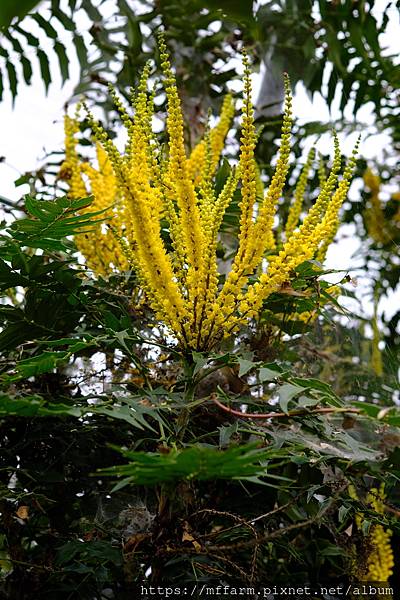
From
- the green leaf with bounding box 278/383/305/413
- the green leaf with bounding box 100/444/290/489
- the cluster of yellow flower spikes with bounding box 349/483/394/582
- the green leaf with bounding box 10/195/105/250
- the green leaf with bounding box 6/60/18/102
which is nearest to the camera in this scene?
the green leaf with bounding box 100/444/290/489

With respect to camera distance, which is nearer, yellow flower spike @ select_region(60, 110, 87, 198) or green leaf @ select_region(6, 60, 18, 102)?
yellow flower spike @ select_region(60, 110, 87, 198)

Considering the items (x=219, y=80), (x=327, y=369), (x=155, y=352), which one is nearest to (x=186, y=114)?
(x=219, y=80)

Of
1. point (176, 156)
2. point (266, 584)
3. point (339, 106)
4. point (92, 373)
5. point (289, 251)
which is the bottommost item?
point (266, 584)

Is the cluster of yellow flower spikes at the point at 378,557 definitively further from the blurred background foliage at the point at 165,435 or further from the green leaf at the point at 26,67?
the green leaf at the point at 26,67

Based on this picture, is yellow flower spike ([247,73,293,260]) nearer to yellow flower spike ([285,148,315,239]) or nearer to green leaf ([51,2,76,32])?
yellow flower spike ([285,148,315,239])

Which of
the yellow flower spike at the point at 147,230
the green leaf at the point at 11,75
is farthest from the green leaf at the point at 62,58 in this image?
the yellow flower spike at the point at 147,230

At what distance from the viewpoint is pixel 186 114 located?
2.38 m

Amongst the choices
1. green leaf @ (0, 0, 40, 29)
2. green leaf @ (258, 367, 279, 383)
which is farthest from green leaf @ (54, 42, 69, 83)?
green leaf @ (0, 0, 40, 29)

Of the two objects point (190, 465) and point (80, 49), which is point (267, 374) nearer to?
point (190, 465)

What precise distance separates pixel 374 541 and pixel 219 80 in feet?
5.59

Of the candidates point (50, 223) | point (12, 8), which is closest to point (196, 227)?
point (50, 223)

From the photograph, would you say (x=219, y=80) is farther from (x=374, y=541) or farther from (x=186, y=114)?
(x=374, y=541)

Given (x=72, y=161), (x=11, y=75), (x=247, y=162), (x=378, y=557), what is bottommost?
(x=378, y=557)

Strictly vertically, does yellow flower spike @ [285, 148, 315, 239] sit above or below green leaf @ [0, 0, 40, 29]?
above
